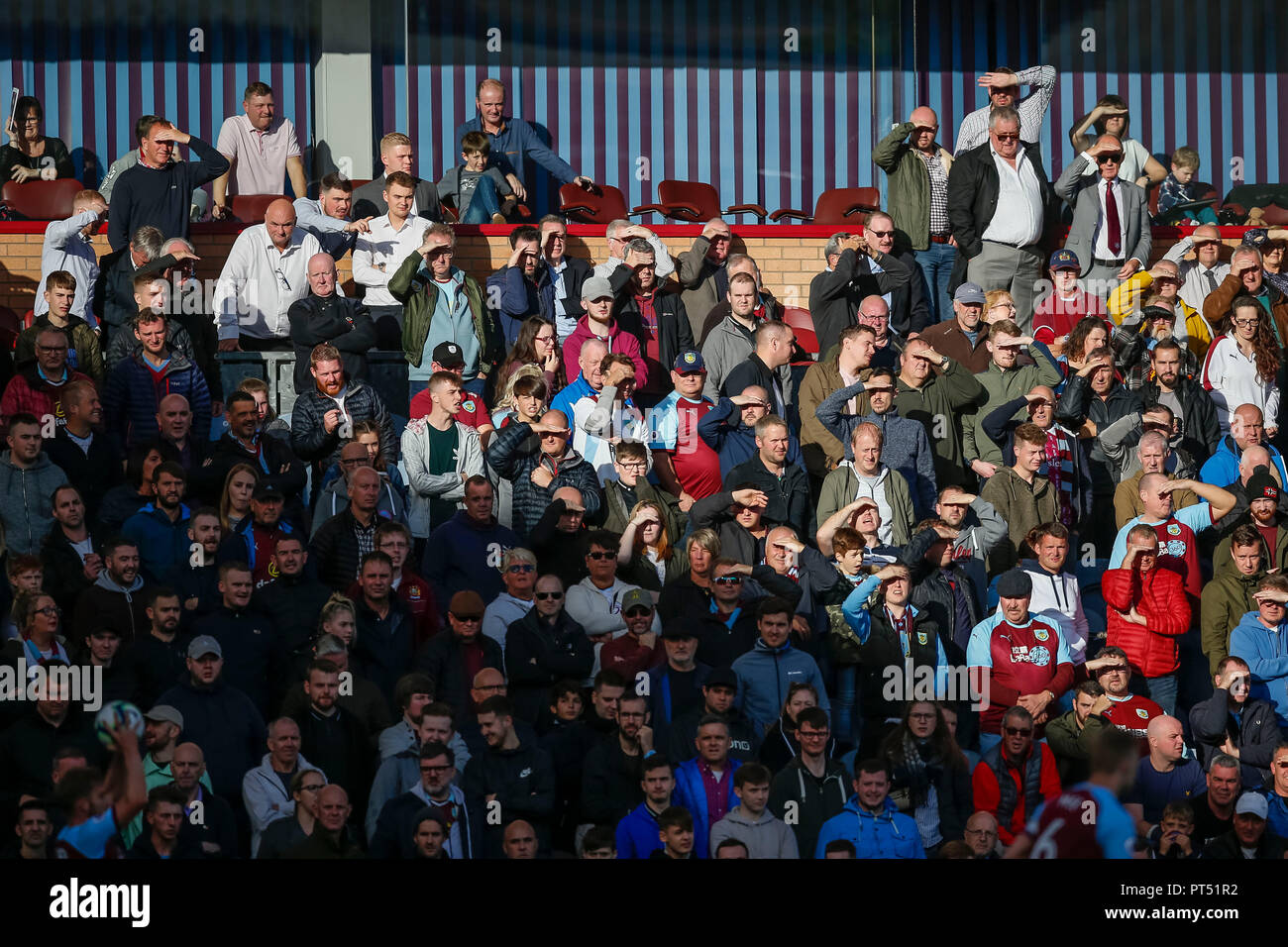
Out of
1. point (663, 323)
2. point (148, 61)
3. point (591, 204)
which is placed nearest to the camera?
point (663, 323)

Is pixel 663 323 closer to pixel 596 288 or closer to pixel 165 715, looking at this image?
pixel 596 288

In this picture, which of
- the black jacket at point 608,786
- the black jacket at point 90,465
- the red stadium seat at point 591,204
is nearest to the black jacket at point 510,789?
the black jacket at point 608,786

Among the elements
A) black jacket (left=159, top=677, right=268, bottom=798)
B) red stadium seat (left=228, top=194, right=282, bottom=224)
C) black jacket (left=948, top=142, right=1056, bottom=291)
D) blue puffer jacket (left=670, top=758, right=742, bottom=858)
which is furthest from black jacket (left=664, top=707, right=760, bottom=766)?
red stadium seat (left=228, top=194, right=282, bottom=224)

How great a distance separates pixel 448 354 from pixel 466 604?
3.09m

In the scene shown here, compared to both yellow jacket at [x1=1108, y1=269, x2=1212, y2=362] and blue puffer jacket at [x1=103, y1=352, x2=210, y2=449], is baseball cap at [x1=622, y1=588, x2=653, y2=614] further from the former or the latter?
yellow jacket at [x1=1108, y1=269, x2=1212, y2=362]

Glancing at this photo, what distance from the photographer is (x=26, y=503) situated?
12.3m

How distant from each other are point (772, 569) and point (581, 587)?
1.13 m

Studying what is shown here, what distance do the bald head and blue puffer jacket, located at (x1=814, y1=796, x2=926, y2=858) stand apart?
6312mm

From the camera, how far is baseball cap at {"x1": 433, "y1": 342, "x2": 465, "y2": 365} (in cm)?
1419

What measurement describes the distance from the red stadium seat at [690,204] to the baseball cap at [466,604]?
663 cm

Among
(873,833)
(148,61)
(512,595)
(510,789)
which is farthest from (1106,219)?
(148,61)

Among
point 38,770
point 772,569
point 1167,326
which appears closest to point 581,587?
point 772,569

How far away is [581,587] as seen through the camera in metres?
12.2
